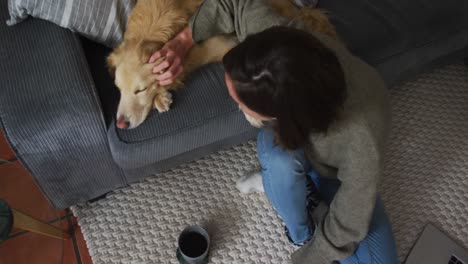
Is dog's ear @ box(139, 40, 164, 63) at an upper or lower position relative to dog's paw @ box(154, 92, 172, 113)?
upper

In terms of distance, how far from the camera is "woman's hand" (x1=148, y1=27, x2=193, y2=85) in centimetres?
112

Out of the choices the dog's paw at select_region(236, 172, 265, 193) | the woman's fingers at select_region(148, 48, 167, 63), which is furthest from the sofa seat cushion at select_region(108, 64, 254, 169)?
the dog's paw at select_region(236, 172, 265, 193)

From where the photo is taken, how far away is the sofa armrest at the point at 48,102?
986 millimetres

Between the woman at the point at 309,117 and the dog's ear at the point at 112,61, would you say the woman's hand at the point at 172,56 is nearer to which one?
the woman at the point at 309,117

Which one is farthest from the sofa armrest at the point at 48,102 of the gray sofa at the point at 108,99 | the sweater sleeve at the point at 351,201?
the sweater sleeve at the point at 351,201

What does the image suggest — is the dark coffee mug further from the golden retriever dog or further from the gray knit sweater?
the golden retriever dog

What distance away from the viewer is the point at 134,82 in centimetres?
110

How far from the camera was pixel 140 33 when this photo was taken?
Result: 1157mm

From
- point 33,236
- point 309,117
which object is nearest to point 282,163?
point 309,117

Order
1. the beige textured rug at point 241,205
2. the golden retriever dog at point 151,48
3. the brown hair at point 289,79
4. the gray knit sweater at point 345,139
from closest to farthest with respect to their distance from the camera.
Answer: the brown hair at point 289,79
the gray knit sweater at point 345,139
the golden retriever dog at point 151,48
the beige textured rug at point 241,205

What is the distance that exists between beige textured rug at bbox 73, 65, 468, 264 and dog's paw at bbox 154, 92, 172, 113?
43 cm

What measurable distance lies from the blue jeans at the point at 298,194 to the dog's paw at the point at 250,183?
20 cm

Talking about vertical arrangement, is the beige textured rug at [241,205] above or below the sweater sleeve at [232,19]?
below

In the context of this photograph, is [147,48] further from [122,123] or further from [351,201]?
[351,201]
